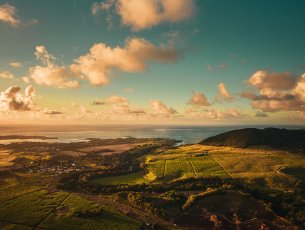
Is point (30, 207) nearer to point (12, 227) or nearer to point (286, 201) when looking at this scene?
point (12, 227)

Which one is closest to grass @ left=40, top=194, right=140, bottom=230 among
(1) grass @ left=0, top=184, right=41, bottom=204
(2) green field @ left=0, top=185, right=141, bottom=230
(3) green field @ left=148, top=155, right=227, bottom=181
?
(2) green field @ left=0, top=185, right=141, bottom=230

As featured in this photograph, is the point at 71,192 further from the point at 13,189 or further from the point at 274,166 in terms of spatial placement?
the point at 274,166

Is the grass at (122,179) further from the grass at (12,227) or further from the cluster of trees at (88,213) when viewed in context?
the grass at (12,227)

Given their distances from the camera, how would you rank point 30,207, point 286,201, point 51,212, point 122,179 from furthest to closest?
point 122,179 → point 286,201 → point 30,207 → point 51,212

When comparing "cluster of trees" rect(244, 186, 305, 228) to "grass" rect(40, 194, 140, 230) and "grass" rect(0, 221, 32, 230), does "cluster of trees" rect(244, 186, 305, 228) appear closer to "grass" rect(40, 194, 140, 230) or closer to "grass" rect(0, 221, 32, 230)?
"grass" rect(40, 194, 140, 230)

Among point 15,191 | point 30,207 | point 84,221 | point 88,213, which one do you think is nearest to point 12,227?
point 30,207

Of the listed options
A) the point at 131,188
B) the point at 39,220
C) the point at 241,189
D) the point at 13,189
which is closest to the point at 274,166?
the point at 241,189

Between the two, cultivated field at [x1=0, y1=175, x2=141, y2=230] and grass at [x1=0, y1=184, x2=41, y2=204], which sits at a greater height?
grass at [x1=0, y1=184, x2=41, y2=204]

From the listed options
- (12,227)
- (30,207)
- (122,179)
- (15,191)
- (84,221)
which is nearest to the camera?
(12,227)
